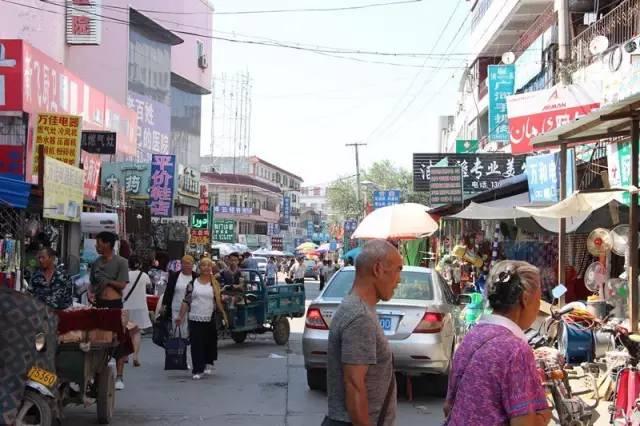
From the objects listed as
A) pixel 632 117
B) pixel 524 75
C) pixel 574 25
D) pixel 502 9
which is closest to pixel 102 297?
pixel 632 117

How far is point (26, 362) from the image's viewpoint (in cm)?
591

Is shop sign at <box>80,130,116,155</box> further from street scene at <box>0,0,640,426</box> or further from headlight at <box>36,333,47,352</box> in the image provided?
headlight at <box>36,333,47,352</box>

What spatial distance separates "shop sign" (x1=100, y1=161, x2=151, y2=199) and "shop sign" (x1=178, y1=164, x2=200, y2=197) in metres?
10.4

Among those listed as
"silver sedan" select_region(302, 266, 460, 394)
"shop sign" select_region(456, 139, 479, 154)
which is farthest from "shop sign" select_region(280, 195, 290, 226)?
"silver sedan" select_region(302, 266, 460, 394)

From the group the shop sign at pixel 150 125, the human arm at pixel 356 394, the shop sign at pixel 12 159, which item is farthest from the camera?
the shop sign at pixel 150 125

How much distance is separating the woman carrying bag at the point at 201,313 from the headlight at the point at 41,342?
4.34 meters

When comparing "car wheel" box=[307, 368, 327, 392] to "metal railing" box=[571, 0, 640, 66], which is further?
"metal railing" box=[571, 0, 640, 66]

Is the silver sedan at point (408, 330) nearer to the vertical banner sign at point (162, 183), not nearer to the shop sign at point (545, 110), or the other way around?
the shop sign at point (545, 110)

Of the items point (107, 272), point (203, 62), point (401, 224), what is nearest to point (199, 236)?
point (401, 224)

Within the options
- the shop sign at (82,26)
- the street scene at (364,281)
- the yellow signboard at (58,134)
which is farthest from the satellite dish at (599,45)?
the shop sign at (82,26)

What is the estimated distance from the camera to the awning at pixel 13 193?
32.4ft

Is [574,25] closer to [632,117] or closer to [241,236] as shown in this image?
[632,117]

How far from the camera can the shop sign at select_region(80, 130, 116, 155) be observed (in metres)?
18.9

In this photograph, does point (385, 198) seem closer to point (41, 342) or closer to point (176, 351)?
point (176, 351)
